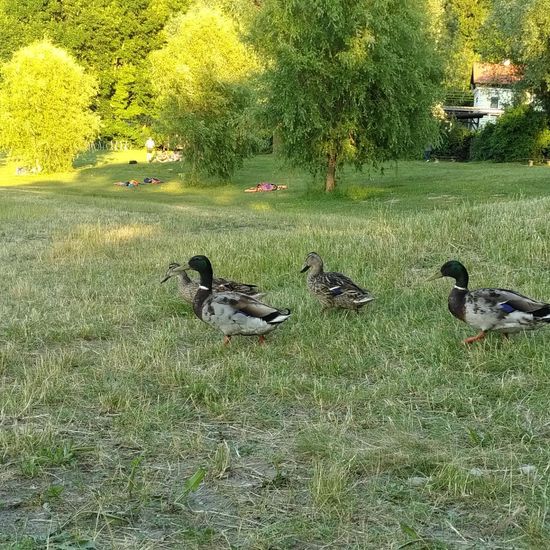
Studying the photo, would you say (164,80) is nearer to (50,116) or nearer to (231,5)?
(50,116)

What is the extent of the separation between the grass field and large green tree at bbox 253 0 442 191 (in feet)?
59.7

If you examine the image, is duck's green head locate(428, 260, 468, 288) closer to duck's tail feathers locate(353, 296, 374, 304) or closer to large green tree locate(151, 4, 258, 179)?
duck's tail feathers locate(353, 296, 374, 304)

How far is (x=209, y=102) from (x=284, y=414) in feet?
116

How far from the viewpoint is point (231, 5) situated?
52.5 m

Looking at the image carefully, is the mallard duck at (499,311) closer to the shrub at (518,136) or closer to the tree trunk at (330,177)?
the tree trunk at (330,177)

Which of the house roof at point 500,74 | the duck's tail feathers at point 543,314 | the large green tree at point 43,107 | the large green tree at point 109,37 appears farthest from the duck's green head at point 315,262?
the large green tree at point 109,37

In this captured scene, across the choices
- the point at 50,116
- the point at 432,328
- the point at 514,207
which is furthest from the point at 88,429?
the point at 50,116

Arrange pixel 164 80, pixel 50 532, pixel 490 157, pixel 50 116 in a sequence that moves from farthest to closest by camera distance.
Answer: pixel 490 157 → pixel 50 116 → pixel 164 80 → pixel 50 532

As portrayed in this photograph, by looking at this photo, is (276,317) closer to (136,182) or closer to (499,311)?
(499,311)

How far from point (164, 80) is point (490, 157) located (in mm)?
26154

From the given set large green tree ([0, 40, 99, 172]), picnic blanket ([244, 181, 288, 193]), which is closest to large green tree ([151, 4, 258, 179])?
picnic blanket ([244, 181, 288, 193])

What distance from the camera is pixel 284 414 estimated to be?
16.5 ft

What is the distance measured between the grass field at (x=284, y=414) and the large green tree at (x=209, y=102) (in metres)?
27.7

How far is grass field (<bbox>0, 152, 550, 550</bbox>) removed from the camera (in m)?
3.52
